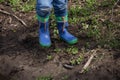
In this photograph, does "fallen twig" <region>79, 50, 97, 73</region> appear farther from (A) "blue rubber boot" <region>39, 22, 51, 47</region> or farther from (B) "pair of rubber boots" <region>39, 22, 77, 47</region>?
(A) "blue rubber boot" <region>39, 22, 51, 47</region>

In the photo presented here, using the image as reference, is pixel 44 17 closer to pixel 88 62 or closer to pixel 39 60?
pixel 39 60

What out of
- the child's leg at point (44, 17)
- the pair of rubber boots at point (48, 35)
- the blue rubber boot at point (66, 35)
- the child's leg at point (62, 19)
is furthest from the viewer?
the blue rubber boot at point (66, 35)

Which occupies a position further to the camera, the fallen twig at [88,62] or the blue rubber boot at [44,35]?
the blue rubber boot at [44,35]

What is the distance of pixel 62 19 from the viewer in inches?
185

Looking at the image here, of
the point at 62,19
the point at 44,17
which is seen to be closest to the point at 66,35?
the point at 62,19

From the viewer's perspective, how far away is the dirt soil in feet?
14.1

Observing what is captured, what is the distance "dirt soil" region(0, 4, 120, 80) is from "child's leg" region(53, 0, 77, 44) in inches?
5.3

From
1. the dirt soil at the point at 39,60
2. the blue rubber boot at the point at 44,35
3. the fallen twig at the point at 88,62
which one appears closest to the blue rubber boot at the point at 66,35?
the dirt soil at the point at 39,60

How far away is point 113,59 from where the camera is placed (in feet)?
14.7

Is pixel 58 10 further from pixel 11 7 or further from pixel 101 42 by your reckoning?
pixel 11 7

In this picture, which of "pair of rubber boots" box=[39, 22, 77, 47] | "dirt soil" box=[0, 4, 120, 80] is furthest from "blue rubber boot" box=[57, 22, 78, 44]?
"dirt soil" box=[0, 4, 120, 80]

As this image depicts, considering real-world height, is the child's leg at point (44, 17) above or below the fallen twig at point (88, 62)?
above

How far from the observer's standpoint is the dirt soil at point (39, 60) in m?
4.31

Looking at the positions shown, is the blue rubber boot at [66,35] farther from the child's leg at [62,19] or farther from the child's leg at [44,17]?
the child's leg at [44,17]
